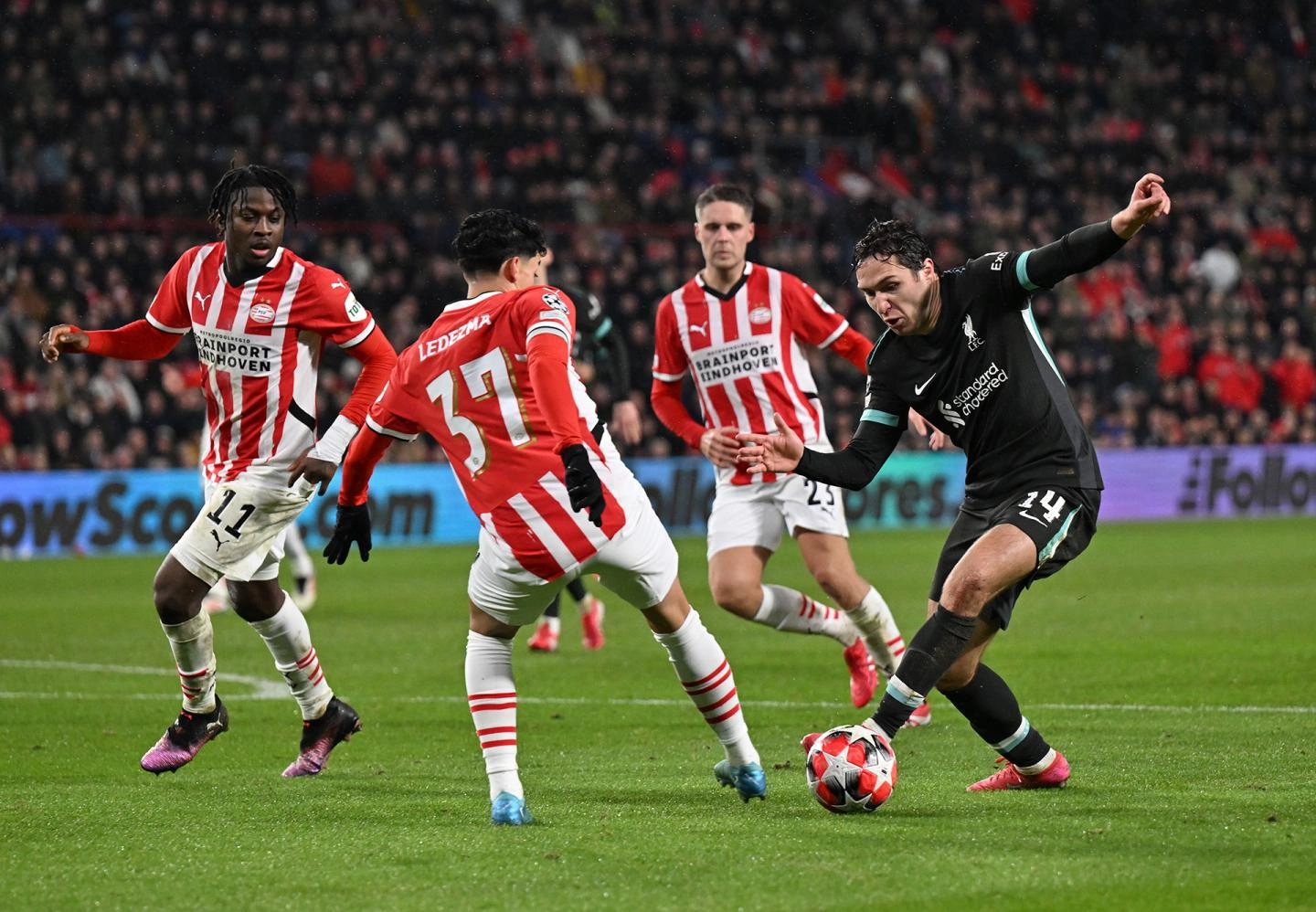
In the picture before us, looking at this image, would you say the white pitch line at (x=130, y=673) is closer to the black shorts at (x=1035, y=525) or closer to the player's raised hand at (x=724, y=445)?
the player's raised hand at (x=724, y=445)

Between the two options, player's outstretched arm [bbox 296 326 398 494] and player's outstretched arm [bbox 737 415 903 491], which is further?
player's outstretched arm [bbox 296 326 398 494]

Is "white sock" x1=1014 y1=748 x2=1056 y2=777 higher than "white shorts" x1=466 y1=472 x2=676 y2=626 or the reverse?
the reverse

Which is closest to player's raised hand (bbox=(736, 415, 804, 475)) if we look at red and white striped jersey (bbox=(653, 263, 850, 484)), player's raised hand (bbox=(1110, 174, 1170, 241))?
player's raised hand (bbox=(1110, 174, 1170, 241))

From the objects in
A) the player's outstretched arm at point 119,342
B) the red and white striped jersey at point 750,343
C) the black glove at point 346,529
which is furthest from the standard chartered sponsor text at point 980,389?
the player's outstretched arm at point 119,342

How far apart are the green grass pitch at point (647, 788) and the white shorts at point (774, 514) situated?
32.8 inches

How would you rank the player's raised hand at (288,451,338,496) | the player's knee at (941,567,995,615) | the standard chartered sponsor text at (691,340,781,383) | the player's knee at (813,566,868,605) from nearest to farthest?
the player's knee at (941,567,995,615) → the player's raised hand at (288,451,338,496) → the player's knee at (813,566,868,605) → the standard chartered sponsor text at (691,340,781,383)

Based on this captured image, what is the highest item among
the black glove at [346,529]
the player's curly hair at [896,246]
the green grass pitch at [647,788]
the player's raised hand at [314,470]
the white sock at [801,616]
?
the player's curly hair at [896,246]

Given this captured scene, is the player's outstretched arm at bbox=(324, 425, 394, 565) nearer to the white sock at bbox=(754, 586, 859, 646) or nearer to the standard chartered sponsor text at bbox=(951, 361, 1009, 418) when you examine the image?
the standard chartered sponsor text at bbox=(951, 361, 1009, 418)

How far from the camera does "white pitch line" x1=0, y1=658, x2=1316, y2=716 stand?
8391mm

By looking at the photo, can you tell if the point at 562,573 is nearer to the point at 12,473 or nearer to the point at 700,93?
the point at 12,473

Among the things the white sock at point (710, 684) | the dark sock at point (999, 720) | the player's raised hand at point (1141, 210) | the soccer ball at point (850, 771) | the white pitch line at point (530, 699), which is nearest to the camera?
the soccer ball at point (850, 771)

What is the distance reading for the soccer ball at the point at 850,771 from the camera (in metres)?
5.70

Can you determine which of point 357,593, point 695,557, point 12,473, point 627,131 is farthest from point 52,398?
point 627,131

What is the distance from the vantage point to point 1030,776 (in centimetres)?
635
